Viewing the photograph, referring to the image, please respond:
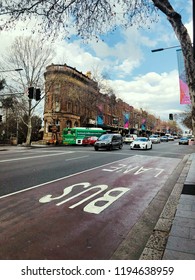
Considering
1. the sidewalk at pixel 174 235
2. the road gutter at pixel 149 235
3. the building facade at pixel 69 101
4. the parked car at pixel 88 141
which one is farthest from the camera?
the building facade at pixel 69 101

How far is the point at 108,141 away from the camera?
87.5 feet

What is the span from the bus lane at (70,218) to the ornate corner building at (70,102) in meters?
32.5

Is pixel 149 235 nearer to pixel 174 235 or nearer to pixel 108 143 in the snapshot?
pixel 174 235

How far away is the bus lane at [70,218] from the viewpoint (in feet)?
12.5

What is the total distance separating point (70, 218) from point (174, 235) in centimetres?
216

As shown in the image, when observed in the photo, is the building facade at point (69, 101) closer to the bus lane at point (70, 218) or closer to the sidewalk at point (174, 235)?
the bus lane at point (70, 218)

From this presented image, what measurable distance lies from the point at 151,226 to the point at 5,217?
300cm

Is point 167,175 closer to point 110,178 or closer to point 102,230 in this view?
point 110,178

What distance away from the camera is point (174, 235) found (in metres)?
4.12

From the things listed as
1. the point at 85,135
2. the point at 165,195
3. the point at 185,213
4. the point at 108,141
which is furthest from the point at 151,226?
the point at 85,135

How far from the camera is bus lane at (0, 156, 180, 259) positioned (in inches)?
150

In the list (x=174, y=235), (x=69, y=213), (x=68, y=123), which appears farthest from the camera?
(x=68, y=123)

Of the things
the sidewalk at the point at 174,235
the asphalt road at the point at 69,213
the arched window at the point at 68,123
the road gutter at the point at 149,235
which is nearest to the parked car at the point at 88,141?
the arched window at the point at 68,123

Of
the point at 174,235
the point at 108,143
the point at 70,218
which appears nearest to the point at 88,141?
the point at 108,143
